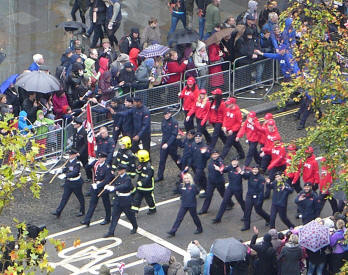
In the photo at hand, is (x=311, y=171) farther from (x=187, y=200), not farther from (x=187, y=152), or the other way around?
(x=187, y=152)

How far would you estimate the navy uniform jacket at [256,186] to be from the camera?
2472cm

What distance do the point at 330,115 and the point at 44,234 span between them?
593cm

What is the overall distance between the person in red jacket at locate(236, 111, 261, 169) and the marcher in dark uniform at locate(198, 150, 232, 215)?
1.43 m

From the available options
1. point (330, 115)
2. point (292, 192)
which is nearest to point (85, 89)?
point (292, 192)

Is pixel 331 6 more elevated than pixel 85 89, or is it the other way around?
pixel 331 6

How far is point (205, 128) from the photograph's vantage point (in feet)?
92.8

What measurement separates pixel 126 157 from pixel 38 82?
3.08m

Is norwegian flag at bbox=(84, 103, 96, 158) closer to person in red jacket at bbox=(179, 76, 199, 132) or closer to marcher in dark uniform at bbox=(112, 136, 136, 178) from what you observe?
marcher in dark uniform at bbox=(112, 136, 136, 178)

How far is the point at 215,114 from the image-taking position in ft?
91.1

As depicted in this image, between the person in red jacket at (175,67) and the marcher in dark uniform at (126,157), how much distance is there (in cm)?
417

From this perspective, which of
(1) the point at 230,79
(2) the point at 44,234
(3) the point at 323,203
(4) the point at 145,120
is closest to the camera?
(2) the point at 44,234

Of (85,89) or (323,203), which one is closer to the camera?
(323,203)

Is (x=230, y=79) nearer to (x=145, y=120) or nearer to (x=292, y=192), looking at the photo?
(x=145, y=120)

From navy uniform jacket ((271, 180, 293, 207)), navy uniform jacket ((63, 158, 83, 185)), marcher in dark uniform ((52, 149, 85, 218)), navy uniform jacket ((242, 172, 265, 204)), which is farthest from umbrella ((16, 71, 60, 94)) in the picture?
navy uniform jacket ((271, 180, 293, 207))
